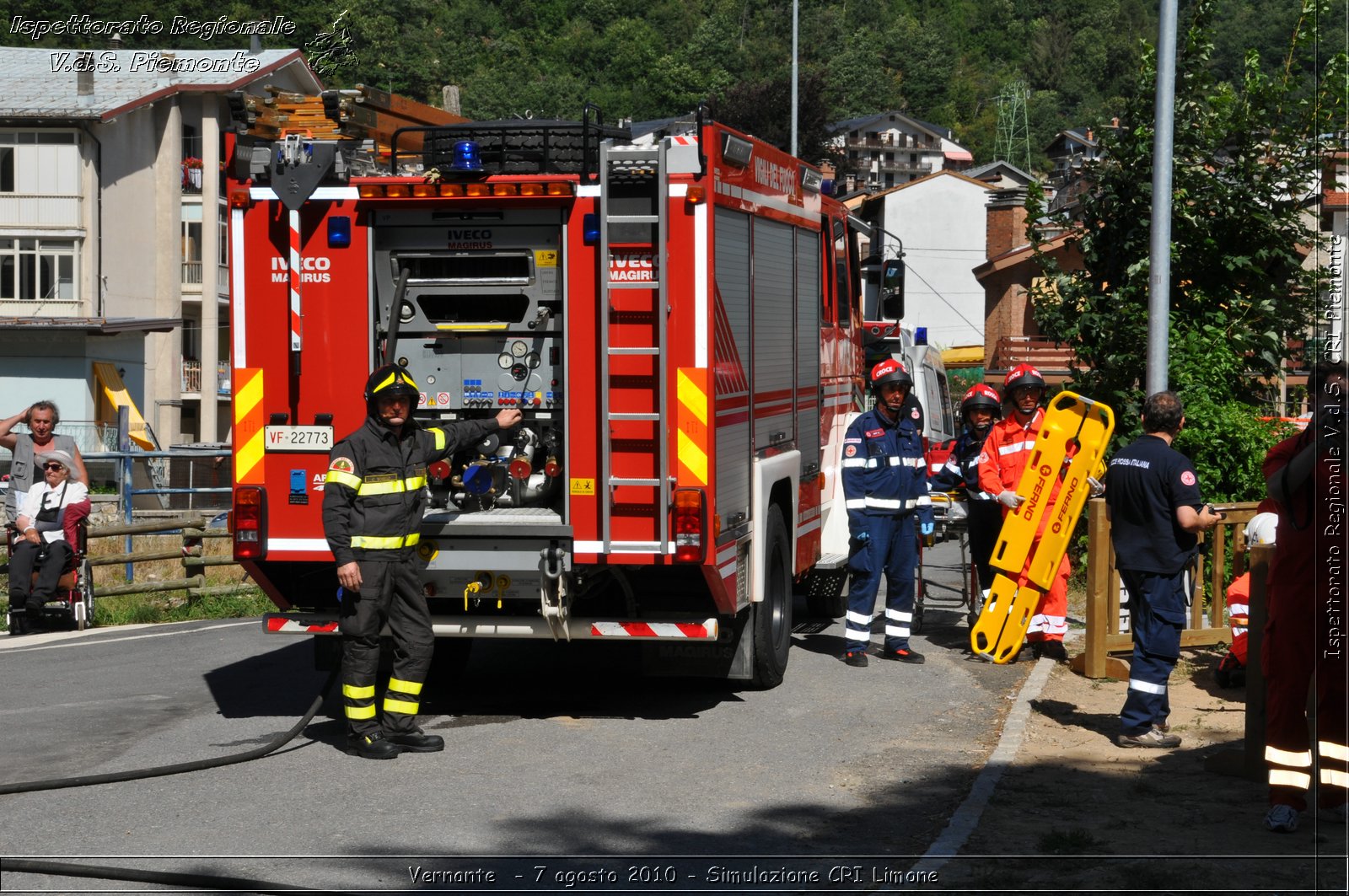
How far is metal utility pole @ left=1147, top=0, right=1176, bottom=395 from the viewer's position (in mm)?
10914

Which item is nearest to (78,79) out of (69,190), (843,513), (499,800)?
(69,190)

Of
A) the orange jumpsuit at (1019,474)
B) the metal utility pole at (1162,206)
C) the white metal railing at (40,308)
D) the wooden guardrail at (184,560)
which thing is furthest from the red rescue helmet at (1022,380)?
the white metal railing at (40,308)

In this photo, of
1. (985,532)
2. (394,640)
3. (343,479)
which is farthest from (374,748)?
(985,532)

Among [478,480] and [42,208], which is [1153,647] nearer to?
[478,480]

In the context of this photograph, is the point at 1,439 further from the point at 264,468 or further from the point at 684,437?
the point at 684,437

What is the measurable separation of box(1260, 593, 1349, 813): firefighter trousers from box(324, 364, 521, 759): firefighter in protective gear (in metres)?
3.97

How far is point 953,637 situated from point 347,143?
6.03m

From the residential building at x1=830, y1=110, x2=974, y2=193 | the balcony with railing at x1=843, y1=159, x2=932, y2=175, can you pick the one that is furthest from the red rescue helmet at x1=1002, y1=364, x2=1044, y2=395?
the residential building at x1=830, y1=110, x2=974, y2=193

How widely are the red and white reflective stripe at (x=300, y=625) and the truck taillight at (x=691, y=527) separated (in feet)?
6.52

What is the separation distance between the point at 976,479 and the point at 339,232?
16.0 ft

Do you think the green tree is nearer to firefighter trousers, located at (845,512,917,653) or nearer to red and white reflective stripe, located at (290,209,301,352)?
firefighter trousers, located at (845,512,917,653)

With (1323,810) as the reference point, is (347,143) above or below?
above

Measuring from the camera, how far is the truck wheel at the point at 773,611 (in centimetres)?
925

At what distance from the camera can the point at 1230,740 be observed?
796cm
